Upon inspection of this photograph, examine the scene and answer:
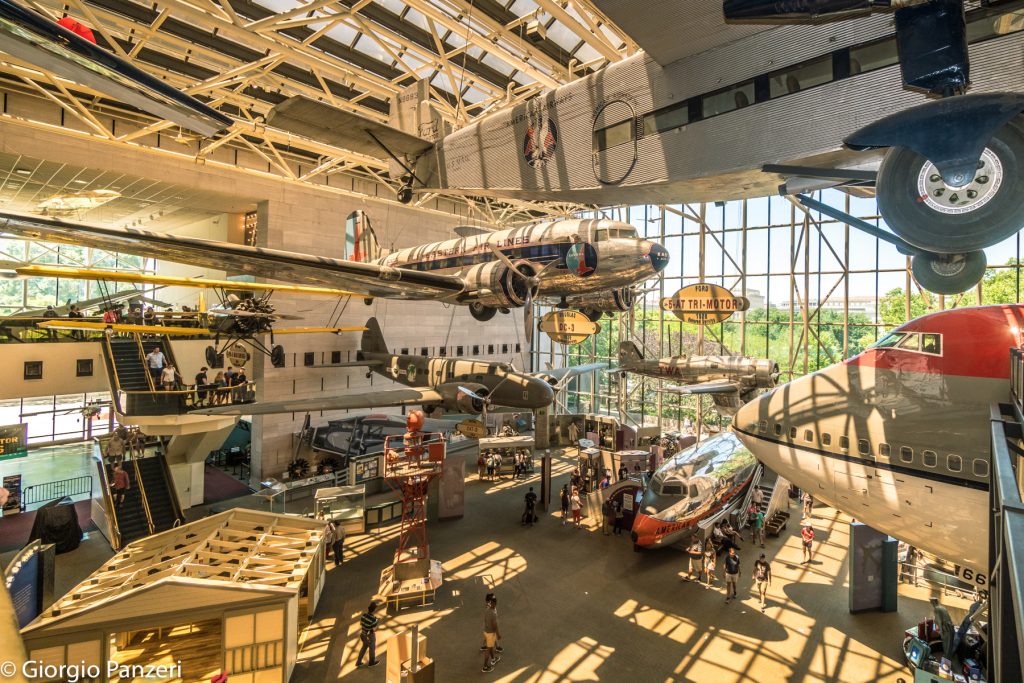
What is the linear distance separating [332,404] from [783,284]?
61.8 ft

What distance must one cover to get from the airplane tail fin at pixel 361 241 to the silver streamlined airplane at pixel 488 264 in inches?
174

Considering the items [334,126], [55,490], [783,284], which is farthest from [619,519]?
[55,490]

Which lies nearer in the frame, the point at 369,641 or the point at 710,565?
the point at 369,641

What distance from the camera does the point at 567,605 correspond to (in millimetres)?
10117

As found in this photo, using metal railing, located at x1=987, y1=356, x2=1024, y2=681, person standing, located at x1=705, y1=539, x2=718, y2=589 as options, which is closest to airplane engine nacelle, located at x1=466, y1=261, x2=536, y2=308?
person standing, located at x1=705, y1=539, x2=718, y2=589

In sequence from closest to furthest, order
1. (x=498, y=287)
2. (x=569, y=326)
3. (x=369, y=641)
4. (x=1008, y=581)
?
1. (x=1008, y=581)
2. (x=369, y=641)
3. (x=498, y=287)
4. (x=569, y=326)

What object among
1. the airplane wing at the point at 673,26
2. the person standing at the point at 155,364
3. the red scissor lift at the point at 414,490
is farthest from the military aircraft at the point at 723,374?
the person standing at the point at 155,364

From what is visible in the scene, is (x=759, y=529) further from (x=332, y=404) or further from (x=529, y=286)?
(x=332, y=404)

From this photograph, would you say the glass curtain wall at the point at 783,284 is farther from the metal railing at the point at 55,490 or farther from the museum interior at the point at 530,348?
the metal railing at the point at 55,490

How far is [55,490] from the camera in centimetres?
1809

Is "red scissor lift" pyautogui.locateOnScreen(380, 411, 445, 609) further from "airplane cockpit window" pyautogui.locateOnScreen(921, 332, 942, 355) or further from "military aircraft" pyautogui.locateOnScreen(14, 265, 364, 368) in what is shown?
"airplane cockpit window" pyautogui.locateOnScreen(921, 332, 942, 355)

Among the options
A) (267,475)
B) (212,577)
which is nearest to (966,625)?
(212,577)

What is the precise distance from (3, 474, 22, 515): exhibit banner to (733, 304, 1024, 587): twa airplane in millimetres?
22935

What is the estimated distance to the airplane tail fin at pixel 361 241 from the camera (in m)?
18.5
